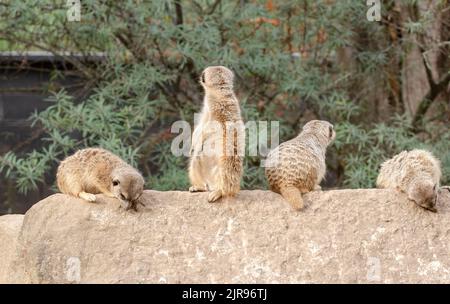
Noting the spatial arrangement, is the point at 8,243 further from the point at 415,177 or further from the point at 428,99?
the point at 428,99

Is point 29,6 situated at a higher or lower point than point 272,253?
higher

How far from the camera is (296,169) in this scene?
4.36m

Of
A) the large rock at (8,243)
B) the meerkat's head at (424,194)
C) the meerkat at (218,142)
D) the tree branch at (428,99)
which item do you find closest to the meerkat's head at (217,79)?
the meerkat at (218,142)

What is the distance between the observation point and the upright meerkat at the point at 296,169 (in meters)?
4.34

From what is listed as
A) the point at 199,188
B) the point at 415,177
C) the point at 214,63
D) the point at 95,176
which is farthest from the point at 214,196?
the point at 214,63

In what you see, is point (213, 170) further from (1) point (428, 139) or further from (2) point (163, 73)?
(1) point (428, 139)

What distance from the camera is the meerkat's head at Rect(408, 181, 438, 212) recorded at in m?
4.19

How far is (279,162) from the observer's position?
4.42 meters

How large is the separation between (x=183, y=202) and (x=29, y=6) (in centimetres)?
285

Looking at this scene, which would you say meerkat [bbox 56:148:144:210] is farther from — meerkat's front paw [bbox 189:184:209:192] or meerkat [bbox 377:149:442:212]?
meerkat [bbox 377:149:442:212]

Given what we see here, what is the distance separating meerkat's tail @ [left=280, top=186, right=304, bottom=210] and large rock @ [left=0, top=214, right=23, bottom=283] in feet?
4.59

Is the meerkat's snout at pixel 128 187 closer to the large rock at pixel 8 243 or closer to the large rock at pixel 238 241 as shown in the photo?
the large rock at pixel 238 241

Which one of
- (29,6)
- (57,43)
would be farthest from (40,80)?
(29,6)

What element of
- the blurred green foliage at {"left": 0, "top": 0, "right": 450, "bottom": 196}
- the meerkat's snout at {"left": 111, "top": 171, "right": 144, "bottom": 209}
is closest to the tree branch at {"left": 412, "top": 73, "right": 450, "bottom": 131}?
the blurred green foliage at {"left": 0, "top": 0, "right": 450, "bottom": 196}
